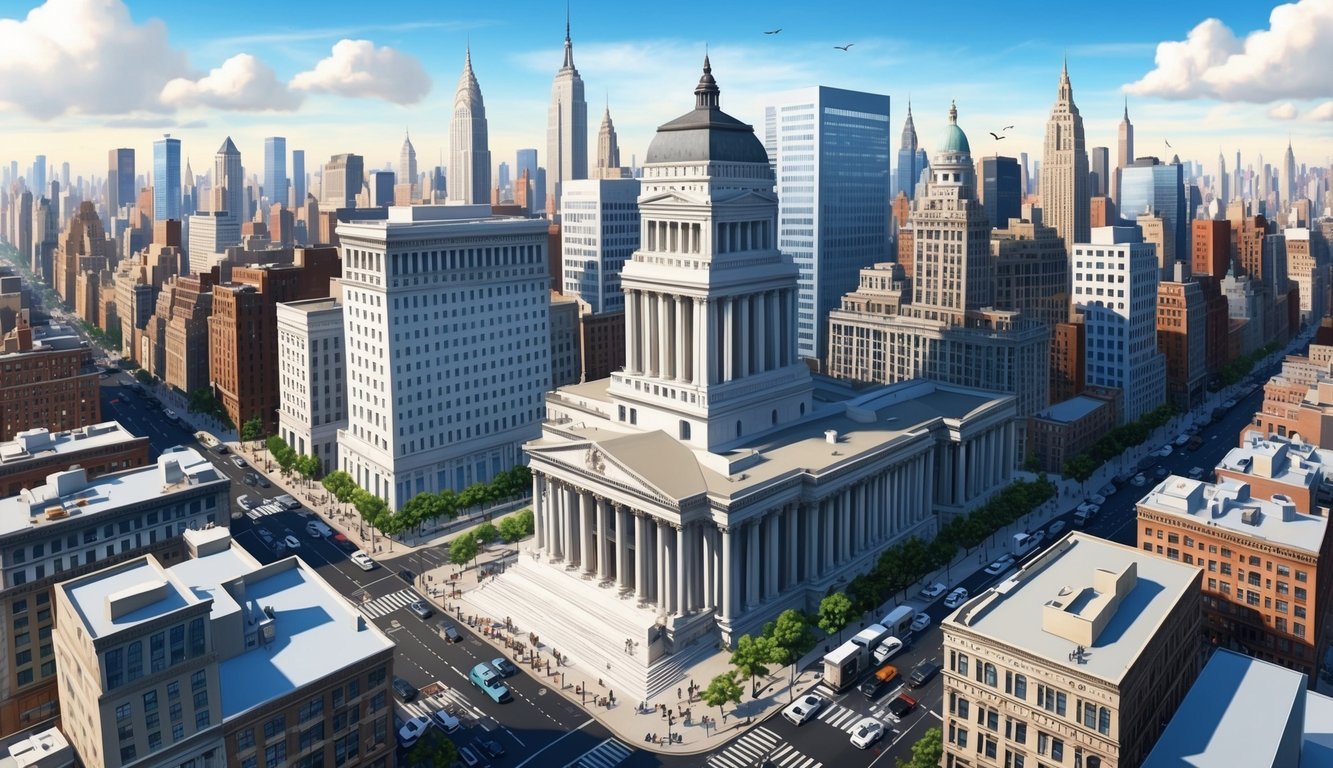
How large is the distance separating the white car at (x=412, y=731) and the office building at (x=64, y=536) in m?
35.5

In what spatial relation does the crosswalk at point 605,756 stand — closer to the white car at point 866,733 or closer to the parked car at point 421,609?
the white car at point 866,733

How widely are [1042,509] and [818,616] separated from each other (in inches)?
2483

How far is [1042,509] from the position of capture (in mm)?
160625

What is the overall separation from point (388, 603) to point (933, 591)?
225ft

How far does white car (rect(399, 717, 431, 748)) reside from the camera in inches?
3666

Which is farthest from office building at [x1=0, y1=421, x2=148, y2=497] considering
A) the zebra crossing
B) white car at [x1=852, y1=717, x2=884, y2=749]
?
white car at [x1=852, y1=717, x2=884, y2=749]

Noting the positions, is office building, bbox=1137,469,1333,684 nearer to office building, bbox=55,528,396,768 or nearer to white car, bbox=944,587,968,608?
white car, bbox=944,587,968,608

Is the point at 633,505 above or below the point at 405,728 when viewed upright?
above

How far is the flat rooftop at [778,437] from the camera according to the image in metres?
118

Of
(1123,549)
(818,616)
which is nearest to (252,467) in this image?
(818,616)

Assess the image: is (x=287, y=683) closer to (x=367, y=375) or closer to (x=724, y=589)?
(x=724, y=589)

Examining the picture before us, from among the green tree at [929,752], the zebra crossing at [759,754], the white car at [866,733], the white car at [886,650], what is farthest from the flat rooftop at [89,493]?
the green tree at [929,752]

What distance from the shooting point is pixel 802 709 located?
99.1 m

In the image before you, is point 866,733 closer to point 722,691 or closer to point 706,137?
point 722,691
